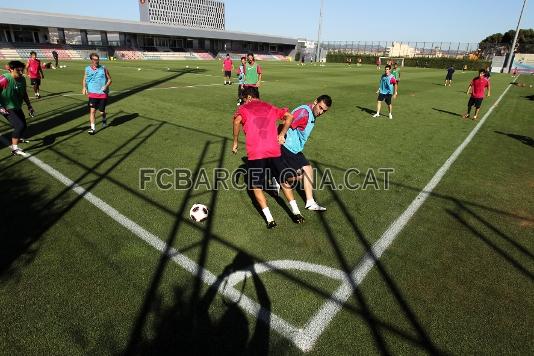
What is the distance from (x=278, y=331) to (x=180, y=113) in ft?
34.7

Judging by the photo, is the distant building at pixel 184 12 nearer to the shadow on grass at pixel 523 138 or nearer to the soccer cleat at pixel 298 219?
the shadow on grass at pixel 523 138

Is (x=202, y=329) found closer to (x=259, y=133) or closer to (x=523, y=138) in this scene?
(x=259, y=133)

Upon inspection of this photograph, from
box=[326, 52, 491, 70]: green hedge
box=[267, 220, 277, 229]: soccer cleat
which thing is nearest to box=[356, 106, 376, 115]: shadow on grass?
box=[267, 220, 277, 229]: soccer cleat

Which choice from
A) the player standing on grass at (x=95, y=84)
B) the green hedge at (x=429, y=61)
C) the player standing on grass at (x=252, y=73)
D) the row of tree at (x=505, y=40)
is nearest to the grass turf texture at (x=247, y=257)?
the player standing on grass at (x=95, y=84)

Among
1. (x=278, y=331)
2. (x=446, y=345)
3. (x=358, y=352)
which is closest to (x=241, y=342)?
(x=278, y=331)

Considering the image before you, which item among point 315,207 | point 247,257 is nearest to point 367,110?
point 315,207

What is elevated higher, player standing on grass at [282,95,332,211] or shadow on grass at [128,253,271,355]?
player standing on grass at [282,95,332,211]

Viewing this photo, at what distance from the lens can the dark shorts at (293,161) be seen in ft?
16.3

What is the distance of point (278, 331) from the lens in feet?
9.71

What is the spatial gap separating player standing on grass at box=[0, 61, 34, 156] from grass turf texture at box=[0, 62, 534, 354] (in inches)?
22.1

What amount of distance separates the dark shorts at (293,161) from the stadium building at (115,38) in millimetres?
52166

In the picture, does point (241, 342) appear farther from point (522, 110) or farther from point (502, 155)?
point (522, 110)

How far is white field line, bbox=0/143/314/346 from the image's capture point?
301 cm

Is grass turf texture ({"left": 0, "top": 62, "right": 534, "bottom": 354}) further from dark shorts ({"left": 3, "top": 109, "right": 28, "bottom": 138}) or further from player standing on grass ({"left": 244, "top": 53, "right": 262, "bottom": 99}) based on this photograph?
player standing on grass ({"left": 244, "top": 53, "right": 262, "bottom": 99})
